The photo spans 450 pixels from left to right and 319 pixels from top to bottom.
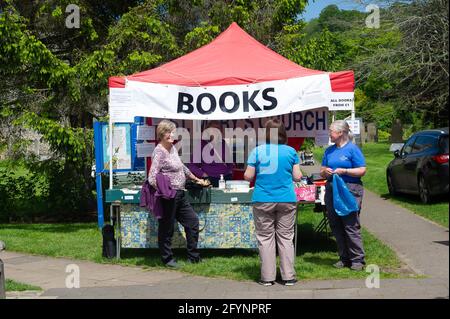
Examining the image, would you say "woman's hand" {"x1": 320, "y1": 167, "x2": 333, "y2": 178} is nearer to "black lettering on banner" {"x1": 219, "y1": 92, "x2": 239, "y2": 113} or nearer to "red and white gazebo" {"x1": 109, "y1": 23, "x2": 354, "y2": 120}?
"red and white gazebo" {"x1": 109, "y1": 23, "x2": 354, "y2": 120}

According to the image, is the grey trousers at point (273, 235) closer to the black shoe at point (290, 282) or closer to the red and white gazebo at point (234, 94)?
the black shoe at point (290, 282)

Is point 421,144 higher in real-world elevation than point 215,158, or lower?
higher

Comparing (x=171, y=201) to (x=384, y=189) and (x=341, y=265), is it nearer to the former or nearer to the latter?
(x=341, y=265)

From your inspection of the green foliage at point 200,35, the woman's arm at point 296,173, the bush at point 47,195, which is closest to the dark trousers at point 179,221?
the woman's arm at point 296,173

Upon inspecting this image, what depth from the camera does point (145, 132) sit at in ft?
37.3

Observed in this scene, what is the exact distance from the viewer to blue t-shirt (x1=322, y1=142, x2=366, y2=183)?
331 inches

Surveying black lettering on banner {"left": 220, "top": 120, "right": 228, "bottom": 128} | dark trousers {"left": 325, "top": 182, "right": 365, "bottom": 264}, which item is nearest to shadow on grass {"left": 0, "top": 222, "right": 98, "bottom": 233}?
black lettering on banner {"left": 220, "top": 120, "right": 228, "bottom": 128}

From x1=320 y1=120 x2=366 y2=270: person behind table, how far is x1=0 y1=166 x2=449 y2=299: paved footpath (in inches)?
31.5

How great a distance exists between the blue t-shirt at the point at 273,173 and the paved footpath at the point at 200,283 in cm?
103

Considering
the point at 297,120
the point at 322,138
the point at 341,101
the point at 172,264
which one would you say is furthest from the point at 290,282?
the point at 297,120

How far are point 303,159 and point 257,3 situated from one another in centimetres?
1447

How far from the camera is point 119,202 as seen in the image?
977 cm

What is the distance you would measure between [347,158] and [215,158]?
3.31 meters

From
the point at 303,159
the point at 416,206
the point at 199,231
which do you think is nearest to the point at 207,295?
the point at 199,231
